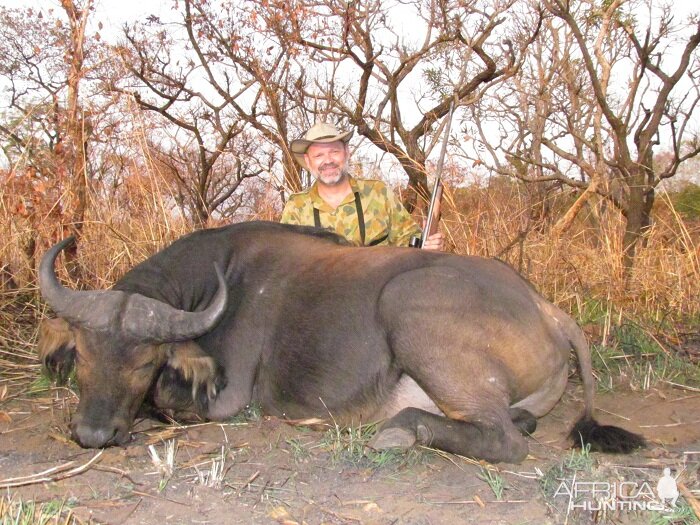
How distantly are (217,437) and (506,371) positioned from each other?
1572 millimetres

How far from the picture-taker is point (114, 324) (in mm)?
3602

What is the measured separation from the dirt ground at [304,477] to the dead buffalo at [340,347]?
0.45 ft

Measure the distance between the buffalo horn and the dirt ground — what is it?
58cm

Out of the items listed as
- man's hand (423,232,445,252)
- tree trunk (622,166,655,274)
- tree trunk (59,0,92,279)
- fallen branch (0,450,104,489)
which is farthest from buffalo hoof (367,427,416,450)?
tree trunk (622,166,655,274)

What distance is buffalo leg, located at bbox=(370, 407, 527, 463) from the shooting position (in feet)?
10.9

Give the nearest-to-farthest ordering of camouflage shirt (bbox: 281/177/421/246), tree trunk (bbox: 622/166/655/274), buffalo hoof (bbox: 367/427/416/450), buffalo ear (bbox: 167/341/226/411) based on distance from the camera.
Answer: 1. buffalo hoof (bbox: 367/427/416/450)
2. buffalo ear (bbox: 167/341/226/411)
3. camouflage shirt (bbox: 281/177/421/246)
4. tree trunk (bbox: 622/166/655/274)

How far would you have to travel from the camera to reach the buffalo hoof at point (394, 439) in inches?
128

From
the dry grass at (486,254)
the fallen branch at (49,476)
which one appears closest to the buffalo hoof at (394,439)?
the fallen branch at (49,476)

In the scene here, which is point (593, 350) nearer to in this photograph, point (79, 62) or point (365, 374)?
point (365, 374)

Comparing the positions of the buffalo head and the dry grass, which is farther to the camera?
the dry grass

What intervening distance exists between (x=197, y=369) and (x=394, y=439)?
127 centimetres

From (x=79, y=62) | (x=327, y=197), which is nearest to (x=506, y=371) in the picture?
(x=327, y=197)

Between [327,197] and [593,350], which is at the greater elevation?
[327,197]

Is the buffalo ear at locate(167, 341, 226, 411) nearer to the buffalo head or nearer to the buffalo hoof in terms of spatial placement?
the buffalo head
